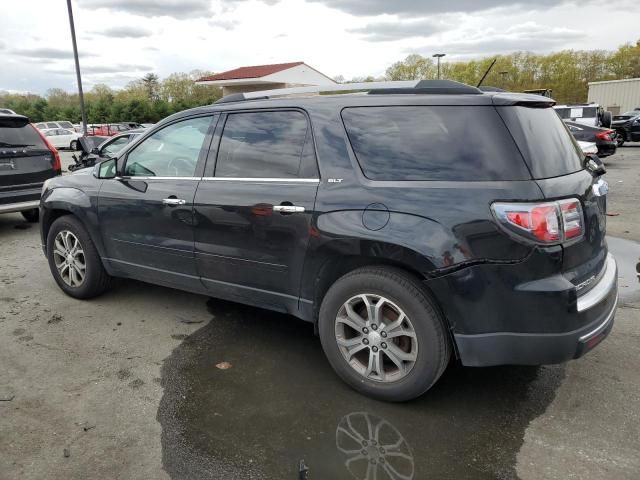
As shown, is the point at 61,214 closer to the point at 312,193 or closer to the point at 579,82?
the point at 312,193

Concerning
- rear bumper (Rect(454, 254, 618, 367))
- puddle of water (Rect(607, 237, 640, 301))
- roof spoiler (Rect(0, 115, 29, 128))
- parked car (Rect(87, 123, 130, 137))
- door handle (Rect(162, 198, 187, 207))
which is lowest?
puddle of water (Rect(607, 237, 640, 301))

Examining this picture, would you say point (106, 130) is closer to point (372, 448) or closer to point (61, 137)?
point (61, 137)

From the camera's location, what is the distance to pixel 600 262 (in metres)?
2.92

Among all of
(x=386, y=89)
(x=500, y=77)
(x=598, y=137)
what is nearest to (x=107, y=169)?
(x=386, y=89)

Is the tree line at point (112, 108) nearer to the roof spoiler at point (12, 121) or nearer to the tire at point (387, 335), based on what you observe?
the roof spoiler at point (12, 121)

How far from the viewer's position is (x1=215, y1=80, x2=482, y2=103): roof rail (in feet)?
9.57

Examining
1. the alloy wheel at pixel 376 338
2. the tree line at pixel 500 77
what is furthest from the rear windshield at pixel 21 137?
the tree line at pixel 500 77

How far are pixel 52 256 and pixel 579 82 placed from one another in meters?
79.0

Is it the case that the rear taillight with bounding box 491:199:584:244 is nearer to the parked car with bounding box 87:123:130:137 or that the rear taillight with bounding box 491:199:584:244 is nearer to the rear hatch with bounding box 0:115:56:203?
the rear hatch with bounding box 0:115:56:203

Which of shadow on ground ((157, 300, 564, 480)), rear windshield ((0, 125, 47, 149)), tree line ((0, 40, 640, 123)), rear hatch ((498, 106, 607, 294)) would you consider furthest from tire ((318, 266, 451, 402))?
tree line ((0, 40, 640, 123))

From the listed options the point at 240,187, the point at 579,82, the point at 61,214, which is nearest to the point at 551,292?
the point at 240,187

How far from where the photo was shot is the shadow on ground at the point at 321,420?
2480 mm

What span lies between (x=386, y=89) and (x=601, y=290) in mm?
1696

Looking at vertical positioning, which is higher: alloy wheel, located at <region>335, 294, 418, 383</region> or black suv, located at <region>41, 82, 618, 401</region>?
black suv, located at <region>41, 82, 618, 401</region>
